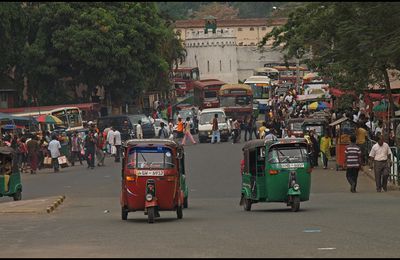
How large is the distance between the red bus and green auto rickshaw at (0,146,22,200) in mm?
82308

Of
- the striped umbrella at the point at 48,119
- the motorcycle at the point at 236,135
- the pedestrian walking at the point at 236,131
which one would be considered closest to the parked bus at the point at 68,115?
the striped umbrella at the point at 48,119

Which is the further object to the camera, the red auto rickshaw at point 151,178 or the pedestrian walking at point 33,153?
the pedestrian walking at point 33,153

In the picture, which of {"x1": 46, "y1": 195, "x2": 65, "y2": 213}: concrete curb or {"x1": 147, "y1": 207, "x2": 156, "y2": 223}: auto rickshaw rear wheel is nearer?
{"x1": 147, "y1": 207, "x2": 156, "y2": 223}: auto rickshaw rear wheel

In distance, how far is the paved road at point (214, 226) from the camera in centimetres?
1602

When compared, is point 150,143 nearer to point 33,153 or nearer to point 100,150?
point 33,153

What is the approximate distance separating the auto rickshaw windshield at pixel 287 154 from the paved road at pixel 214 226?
1.29 metres

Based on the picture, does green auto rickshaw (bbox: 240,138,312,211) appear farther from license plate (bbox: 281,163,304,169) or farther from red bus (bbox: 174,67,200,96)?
red bus (bbox: 174,67,200,96)

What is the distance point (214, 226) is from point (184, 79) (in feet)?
325

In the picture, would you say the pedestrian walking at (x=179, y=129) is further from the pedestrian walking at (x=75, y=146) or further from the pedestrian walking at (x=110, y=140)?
the pedestrian walking at (x=75, y=146)

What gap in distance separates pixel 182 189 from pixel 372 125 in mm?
19985

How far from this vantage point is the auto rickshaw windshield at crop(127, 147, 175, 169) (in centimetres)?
2286

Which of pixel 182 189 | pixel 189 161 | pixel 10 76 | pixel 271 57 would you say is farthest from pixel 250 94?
pixel 271 57

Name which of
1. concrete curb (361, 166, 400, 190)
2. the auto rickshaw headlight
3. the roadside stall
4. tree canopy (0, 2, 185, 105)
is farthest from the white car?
the auto rickshaw headlight

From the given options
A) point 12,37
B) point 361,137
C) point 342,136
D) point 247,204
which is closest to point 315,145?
point 342,136
